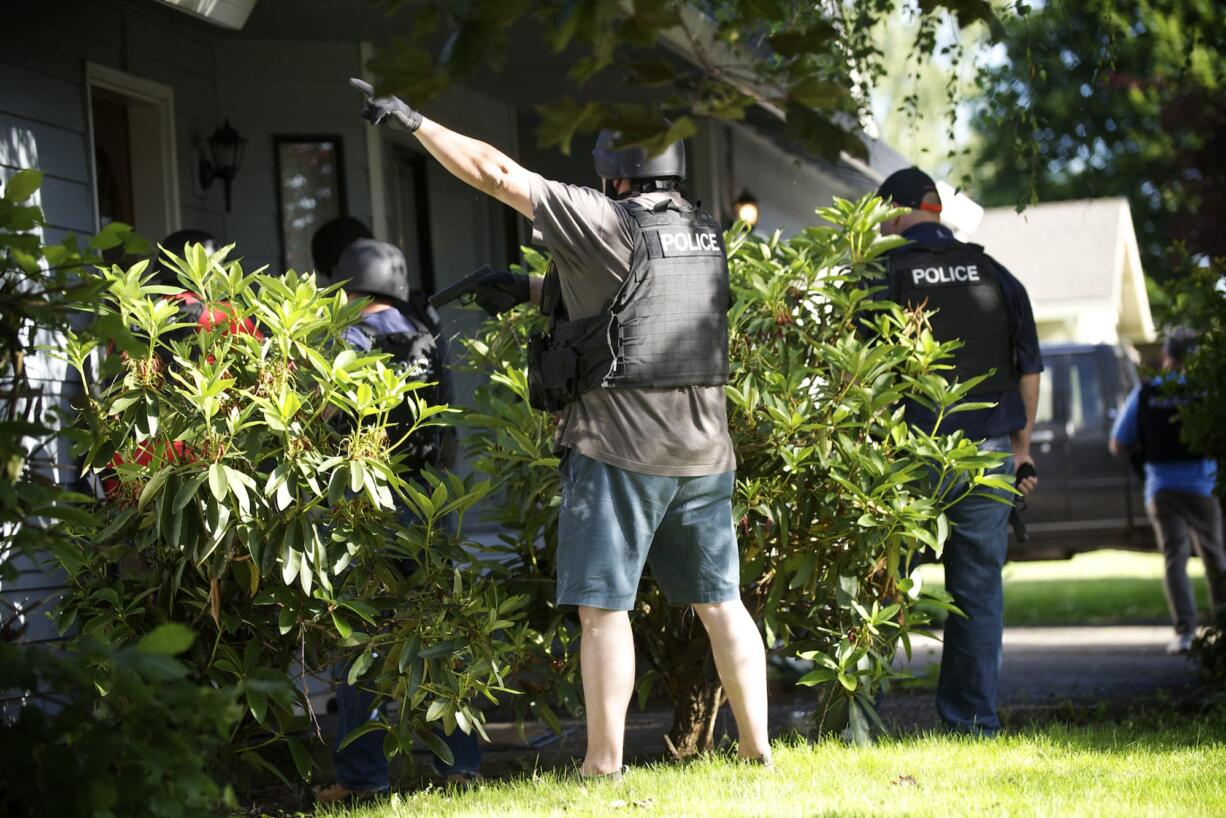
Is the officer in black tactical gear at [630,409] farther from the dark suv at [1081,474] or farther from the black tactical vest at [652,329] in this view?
the dark suv at [1081,474]

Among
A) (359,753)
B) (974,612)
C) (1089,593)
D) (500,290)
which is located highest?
(500,290)

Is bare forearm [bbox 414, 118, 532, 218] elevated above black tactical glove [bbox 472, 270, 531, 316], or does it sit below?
above

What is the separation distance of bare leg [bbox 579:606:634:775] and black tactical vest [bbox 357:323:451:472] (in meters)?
1.15

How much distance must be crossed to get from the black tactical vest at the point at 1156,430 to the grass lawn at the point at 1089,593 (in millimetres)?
1243

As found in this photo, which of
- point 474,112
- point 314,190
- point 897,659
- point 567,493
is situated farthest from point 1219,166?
point 567,493

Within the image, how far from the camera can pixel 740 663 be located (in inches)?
175

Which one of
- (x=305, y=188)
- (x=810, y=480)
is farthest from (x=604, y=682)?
(x=305, y=188)

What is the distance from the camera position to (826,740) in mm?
5039

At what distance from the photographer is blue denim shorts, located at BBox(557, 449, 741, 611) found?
427 cm

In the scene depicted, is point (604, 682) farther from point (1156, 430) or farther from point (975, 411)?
point (1156, 430)

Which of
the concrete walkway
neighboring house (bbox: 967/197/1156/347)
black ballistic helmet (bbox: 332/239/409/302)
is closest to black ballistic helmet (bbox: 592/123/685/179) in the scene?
black ballistic helmet (bbox: 332/239/409/302)

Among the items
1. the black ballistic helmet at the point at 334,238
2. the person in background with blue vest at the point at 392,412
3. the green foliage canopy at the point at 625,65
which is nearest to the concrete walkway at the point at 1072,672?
the person in background with blue vest at the point at 392,412

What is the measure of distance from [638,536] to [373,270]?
1772 millimetres

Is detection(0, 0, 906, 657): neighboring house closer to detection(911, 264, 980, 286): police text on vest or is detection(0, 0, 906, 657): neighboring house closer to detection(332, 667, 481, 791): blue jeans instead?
detection(332, 667, 481, 791): blue jeans
